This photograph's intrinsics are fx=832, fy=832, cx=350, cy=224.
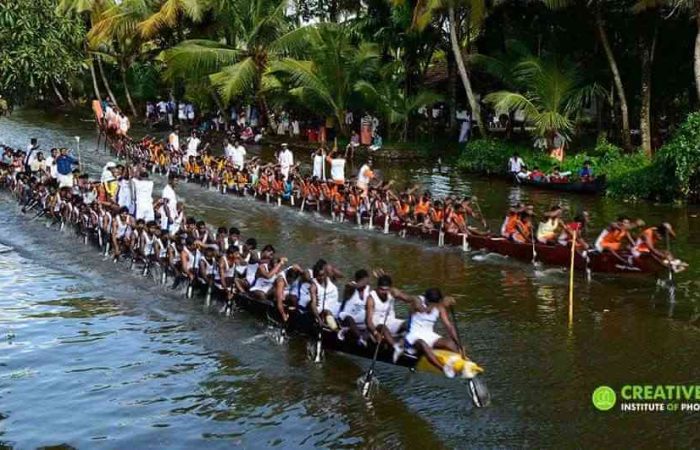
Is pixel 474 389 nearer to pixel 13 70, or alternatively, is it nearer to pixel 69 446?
pixel 69 446

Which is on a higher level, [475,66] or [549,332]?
[475,66]

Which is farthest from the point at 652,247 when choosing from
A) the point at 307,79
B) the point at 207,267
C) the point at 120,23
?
the point at 120,23

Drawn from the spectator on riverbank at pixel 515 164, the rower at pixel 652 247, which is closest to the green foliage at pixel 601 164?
the spectator on riverbank at pixel 515 164

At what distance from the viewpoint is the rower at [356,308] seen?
1194 centimetres

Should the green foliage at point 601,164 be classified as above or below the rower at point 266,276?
above

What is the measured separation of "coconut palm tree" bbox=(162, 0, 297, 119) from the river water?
19323mm

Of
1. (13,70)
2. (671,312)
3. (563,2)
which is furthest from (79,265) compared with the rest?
(563,2)

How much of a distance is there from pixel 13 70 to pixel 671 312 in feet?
36.5

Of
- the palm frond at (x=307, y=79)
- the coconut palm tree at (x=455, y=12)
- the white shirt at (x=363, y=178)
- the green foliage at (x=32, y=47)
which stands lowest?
the white shirt at (x=363, y=178)

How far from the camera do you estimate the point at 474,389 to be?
10.6 meters

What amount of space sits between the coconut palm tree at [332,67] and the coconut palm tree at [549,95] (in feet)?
27.6

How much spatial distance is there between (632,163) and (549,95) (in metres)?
3.60

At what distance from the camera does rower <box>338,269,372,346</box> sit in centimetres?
1194

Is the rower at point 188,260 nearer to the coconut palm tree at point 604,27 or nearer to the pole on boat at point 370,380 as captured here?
the pole on boat at point 370,380
